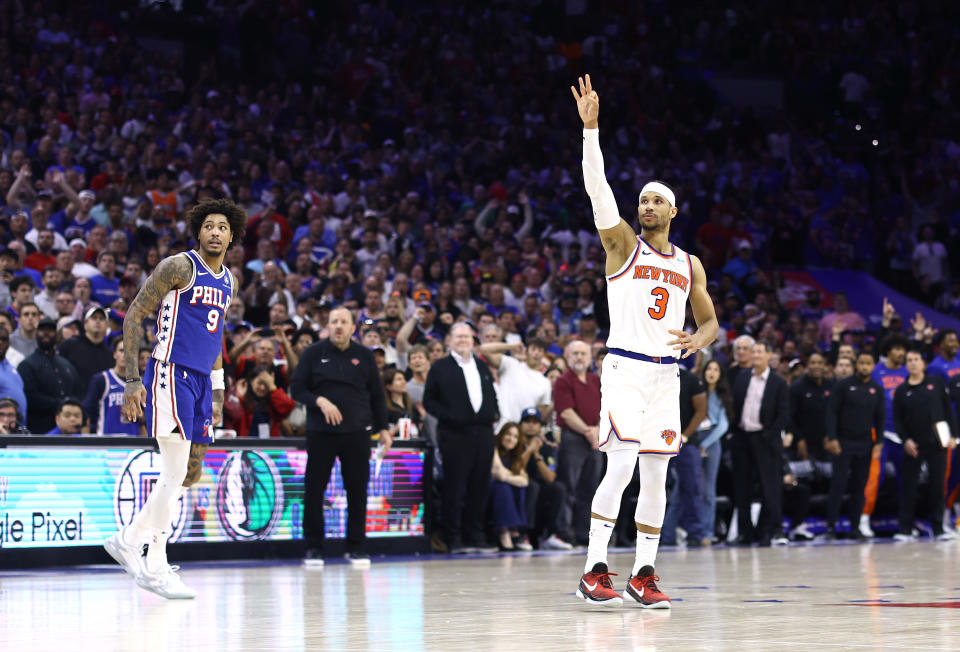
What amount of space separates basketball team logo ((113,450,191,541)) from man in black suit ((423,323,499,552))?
10.1 ft

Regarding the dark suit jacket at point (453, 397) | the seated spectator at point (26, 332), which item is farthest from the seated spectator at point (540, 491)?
the seated spectator at point (26, 332)

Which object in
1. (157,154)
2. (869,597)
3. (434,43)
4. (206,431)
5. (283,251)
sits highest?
(434,43)

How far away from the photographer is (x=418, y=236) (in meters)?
21.1

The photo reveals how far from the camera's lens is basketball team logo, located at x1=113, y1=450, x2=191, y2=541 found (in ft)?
42.1

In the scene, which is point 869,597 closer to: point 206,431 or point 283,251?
point 206,431

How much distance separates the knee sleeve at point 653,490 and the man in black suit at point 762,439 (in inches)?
340

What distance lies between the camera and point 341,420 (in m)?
13.1

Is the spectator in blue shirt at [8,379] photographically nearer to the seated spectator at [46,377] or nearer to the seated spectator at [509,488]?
the seated spectator at [46,377]

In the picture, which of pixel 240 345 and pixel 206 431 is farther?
pixel 240 345

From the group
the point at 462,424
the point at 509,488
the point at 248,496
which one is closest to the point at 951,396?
the point at 509,488

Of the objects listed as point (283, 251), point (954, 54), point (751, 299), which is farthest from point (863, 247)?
point (283, 251)

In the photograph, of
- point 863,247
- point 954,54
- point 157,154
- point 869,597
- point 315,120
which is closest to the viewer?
point 869,597

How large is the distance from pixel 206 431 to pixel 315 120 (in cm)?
1481

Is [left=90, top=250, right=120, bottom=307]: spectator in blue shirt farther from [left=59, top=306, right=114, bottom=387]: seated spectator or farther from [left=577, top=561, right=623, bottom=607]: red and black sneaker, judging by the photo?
[left=577, top=561, right=623, bottom=607]: red and black sneaker
